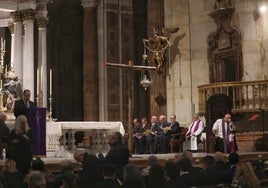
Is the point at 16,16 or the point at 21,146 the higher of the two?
the point at 16,16

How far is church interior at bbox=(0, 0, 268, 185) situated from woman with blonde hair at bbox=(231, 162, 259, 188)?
5.67 meters

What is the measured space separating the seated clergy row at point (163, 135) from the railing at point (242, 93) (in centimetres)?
128

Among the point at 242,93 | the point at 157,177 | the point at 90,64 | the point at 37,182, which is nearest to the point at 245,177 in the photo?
the point at 157,177

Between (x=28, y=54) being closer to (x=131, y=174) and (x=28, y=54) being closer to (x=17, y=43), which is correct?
(x=17, y=43)

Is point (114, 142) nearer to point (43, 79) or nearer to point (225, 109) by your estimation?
point (225, 109)

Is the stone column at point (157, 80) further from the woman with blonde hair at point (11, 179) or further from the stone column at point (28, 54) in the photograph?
the woman with blonde hair at point (11, 179)

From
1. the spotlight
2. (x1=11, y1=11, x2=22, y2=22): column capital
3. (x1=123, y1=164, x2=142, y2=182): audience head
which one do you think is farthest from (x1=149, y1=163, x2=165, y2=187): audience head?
(x1=11, y1=11, x2=22, y2=22): column capital

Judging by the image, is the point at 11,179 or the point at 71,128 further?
the point at 71,128

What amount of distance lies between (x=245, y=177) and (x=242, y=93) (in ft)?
34.5

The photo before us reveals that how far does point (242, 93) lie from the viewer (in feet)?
→ 53.0

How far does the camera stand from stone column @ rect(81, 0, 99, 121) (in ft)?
68.7

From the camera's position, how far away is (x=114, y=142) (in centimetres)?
793

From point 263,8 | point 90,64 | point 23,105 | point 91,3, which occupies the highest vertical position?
point 91,3

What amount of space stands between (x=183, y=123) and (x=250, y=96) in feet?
10.00
